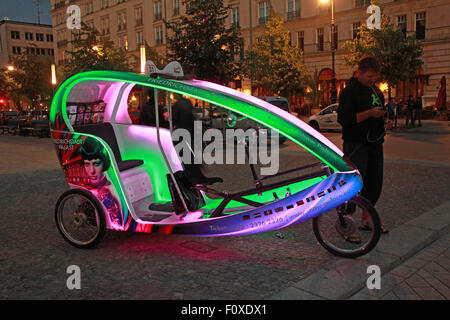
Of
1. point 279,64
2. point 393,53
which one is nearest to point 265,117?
point 393,53

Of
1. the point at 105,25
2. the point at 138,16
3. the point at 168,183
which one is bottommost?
the point at 168,183

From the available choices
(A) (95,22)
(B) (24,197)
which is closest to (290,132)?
(B) (24,197)

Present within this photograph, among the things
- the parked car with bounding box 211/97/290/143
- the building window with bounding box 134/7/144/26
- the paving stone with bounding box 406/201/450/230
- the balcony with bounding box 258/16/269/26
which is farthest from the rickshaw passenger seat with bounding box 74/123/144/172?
the building window with bounding box 134/7/144/26

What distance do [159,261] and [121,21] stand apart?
5879 cm

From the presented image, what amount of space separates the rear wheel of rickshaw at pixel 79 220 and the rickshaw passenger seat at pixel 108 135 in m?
0.57

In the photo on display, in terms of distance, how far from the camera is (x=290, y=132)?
363cm

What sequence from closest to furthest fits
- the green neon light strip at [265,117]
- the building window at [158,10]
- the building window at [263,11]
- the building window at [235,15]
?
the green neon light strip at [265,117] < the building window at [263,11] < the building window at [235,15] < the building window at [158,10]

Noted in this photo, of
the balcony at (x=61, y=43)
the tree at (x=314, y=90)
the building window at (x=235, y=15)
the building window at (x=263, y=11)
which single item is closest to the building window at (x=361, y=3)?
the tree at (x=314, y=90)

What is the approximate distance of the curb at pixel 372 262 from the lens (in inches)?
129

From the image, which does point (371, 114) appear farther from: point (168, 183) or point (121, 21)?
point (121, 21)

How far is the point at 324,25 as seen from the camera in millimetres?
35969

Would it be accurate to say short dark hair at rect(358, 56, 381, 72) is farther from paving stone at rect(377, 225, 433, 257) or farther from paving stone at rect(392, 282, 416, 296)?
paving stone at rect(392, 282, 416, 296)

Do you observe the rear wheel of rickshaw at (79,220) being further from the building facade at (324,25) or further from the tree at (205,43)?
the building facade at (324,25)

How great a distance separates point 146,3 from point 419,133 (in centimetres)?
4333
